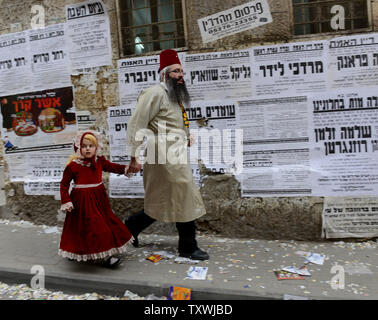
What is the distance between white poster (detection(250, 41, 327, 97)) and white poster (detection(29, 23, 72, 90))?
7.57 ft

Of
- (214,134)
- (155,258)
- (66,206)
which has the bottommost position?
(155,258)

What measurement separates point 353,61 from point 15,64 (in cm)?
407

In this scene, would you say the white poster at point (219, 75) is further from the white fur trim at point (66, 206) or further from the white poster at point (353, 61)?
the white fur trim at point (66, 206)

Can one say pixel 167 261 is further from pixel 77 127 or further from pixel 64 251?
pixel 77 127

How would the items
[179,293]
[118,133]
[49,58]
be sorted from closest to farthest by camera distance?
1. [179,293]
2. [118,133]
3. [49,58]

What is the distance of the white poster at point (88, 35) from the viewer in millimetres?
3770

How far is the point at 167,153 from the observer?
2.85 m

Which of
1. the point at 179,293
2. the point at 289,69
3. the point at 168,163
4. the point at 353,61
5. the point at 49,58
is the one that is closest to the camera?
the point at 179,293

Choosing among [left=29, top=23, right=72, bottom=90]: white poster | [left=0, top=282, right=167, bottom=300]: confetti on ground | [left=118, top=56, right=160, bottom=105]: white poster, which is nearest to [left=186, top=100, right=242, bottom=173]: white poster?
[left=118, top=56, right=160, bottom=105]: white poster

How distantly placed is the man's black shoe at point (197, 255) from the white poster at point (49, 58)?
99.7 inches

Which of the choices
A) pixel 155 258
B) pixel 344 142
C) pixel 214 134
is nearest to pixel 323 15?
pixel 344 142

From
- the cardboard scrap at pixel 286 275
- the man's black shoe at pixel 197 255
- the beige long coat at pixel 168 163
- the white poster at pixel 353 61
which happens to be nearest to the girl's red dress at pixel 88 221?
the beige long coat at pixel 168 163

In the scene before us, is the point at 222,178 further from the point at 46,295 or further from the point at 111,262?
the point at 46,295
